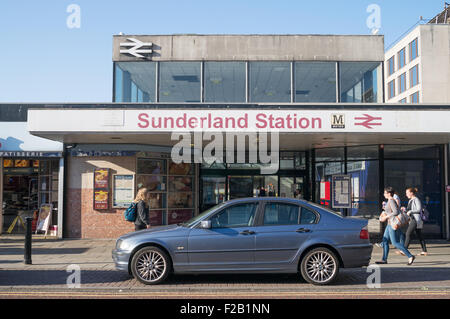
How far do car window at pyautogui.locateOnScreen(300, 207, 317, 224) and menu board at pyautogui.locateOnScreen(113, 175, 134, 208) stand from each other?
7920 mm

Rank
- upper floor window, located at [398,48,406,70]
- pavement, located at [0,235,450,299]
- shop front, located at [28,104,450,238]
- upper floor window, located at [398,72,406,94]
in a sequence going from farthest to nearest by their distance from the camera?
upper floor window, located at [398,72,406,94], upper floor window, located at [398,48,406,70], shop front, located at [28,104,450,238], pavement, located at [0,235,450,299]

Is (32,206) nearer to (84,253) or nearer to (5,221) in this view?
(5,221)

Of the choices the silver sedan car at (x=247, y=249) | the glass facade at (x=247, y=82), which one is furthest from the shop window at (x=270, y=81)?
the silver sedan car at (x=247, y=249)

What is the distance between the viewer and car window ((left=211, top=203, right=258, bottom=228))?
747cm

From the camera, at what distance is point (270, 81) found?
54.5ft

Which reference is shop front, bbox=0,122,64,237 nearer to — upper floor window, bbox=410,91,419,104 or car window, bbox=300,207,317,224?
car window, bbox=300,207,317,224

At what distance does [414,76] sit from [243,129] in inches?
1880

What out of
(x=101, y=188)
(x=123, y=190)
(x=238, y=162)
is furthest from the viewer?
(x=238, y=162)

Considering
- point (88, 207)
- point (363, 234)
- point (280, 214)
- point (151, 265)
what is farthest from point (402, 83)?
point (151, 265)

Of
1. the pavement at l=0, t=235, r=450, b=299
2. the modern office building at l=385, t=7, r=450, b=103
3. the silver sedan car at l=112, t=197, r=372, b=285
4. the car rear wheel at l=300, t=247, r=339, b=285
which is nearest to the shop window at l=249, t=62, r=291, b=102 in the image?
the pavement at l=0, t=235, r=450, b=299

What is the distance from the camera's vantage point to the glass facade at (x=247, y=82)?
1628 centimetres

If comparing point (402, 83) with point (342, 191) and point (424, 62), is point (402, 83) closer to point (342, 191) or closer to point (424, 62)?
point (424, 62)

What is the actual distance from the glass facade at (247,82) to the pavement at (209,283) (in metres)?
7.68
